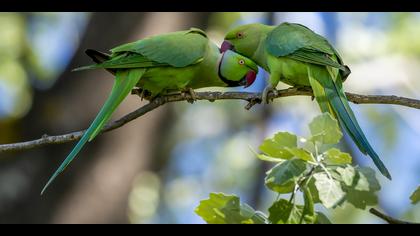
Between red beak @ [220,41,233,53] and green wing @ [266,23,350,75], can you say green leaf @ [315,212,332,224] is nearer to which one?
green wing @ [266,23,350,75]

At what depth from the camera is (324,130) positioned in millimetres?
1789

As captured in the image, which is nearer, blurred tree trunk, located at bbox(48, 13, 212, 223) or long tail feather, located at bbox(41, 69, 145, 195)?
long tail feather, located at bbox(41, 69, 145, 195)

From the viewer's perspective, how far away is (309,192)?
1748 millimetres

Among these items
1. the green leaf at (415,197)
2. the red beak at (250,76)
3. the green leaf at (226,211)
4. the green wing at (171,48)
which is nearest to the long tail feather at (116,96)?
the green wing at (171,48)

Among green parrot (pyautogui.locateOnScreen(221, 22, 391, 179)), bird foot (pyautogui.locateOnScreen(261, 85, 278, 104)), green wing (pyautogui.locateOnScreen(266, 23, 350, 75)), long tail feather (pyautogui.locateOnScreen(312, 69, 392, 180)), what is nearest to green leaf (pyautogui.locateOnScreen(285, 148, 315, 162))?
long tail feather (pyautogui.locateOnScreen(312, 69, 392, 180))

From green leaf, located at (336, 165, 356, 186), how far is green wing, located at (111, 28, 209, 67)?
189cm

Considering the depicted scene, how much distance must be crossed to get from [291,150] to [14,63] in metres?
9.00

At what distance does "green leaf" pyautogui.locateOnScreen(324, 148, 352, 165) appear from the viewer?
1.71 m

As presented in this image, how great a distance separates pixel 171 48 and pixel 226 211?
1936 millimetres

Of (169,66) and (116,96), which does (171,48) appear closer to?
(169,66)

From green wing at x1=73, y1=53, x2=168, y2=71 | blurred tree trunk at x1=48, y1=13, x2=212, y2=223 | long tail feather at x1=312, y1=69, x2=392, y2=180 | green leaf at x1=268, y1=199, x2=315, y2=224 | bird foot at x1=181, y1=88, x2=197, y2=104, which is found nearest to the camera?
green leaf at x1=268, y1=199, x2=315, y2=224

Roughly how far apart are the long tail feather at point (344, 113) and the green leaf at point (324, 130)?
733 millimetres

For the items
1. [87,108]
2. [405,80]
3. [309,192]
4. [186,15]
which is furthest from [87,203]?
[309,192]

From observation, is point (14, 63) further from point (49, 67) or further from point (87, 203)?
point (87, 203)
